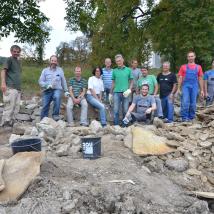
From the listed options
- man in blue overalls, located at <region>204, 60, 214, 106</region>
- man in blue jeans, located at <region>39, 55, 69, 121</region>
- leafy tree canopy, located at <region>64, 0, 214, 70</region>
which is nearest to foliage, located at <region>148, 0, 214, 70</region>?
leafy tree canopy, located at <region>64, 0, 214, 70</region>

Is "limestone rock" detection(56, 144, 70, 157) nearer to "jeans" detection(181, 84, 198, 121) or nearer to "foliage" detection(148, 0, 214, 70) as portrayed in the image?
"jeans" detection(181, 84, 198, 121)

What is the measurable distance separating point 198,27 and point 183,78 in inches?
221

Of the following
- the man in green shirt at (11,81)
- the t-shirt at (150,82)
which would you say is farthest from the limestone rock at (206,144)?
the man in green shirt at (11,81)

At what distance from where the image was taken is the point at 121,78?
977 centimetres

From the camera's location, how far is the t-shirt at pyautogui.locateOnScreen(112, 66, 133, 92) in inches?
384

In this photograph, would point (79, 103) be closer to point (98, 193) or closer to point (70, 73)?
point (98, 193)

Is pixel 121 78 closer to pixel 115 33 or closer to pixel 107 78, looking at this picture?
pixel 107 78

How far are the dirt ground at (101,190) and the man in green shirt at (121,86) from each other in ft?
8.12

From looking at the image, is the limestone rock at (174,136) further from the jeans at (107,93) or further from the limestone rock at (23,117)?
the limestone rock at (23,117)

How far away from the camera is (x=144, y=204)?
576cm

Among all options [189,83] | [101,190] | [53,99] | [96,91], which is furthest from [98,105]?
[101,190]

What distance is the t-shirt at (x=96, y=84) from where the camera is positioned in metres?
9.92

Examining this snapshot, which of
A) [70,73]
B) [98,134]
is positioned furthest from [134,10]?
[98,134]

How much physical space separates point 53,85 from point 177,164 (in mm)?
3468
